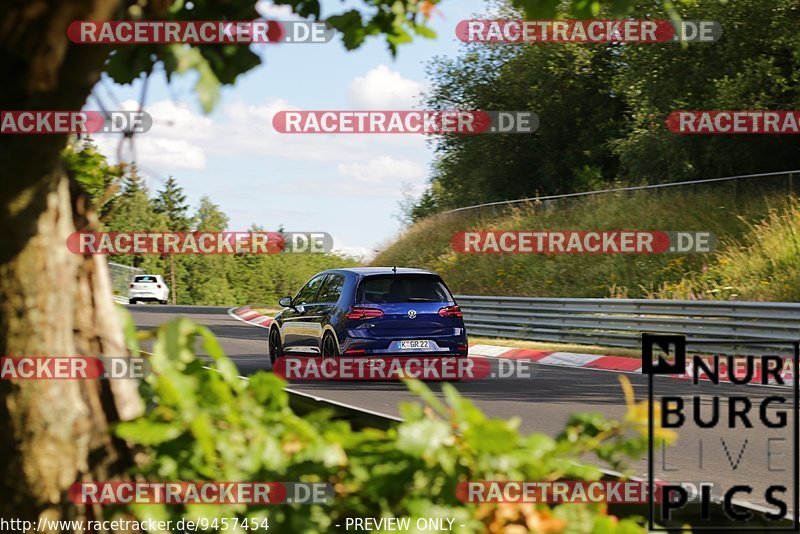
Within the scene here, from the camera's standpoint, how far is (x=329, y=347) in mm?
15703

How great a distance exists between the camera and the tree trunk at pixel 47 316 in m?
2.87

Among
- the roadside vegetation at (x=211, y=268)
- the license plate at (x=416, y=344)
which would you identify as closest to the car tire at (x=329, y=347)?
the license plate at (x=416, y=344)

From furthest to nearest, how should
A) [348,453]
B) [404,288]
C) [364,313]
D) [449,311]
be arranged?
[404,288], [449,311], [364,313], [348,453]

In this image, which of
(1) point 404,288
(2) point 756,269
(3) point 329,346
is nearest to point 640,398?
(1) point 404,288

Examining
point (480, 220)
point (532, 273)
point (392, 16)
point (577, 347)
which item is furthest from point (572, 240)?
point (392, 16)

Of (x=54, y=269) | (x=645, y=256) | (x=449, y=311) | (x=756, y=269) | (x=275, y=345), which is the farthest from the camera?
(x=645, y=256)

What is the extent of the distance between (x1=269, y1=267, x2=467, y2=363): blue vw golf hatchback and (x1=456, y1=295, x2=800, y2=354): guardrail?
115 inches

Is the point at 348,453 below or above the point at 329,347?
above

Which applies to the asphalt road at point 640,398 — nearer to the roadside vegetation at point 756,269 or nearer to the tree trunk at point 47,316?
the tree trunk at point 47,316

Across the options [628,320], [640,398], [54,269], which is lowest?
[640,398]

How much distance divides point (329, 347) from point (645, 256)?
15136 mm

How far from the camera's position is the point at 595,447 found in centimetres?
297

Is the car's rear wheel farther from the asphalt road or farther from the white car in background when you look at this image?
the white car in background

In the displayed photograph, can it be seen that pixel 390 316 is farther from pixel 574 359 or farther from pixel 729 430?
pixel 574 359
